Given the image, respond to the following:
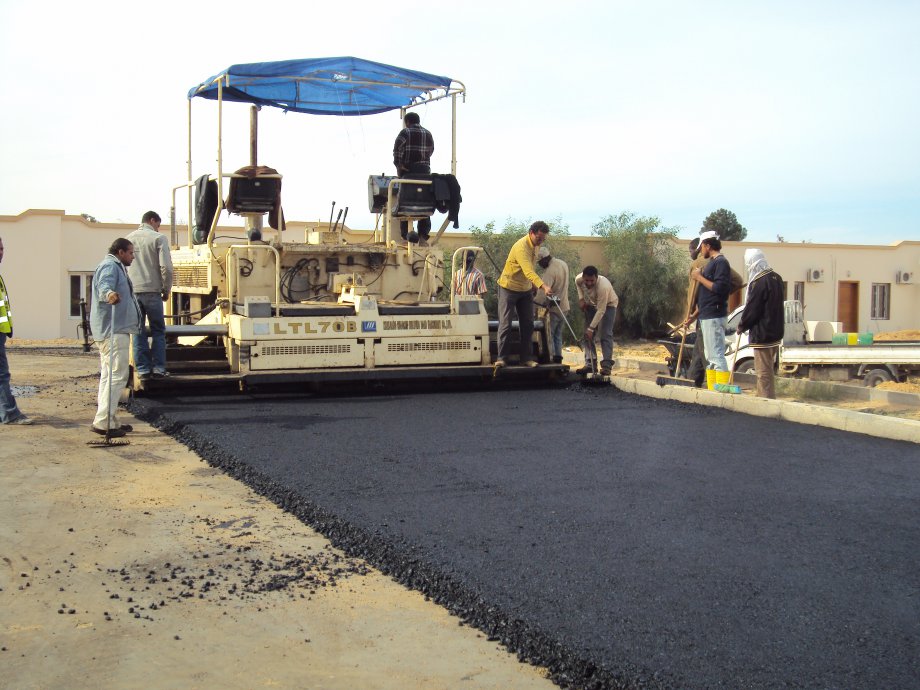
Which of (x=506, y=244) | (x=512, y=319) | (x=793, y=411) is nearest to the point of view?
(x=793, y=411)

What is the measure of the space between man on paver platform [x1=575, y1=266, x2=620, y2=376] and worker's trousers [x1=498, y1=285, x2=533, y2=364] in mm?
873

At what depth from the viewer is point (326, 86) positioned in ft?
36.9

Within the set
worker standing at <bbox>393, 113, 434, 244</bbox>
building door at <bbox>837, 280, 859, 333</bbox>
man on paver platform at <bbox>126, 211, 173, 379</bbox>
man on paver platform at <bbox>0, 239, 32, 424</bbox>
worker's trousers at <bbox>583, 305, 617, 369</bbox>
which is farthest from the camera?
building door at <bbox>837, 280, 859, 333</bbox>

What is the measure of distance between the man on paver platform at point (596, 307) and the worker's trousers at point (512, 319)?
87cm

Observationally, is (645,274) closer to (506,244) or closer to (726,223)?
(506,244)

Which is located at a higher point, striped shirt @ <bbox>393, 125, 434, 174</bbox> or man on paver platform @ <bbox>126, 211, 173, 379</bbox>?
striped shirt @ <bbox>393, 125, 434, 174</bbox>

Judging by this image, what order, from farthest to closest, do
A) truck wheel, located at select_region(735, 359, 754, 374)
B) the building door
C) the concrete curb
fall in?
the building door
truck wheel, located at select_region(735, 359, 754, 374)
the concrete curb

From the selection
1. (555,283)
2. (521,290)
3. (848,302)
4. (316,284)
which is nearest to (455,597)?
(521,290)

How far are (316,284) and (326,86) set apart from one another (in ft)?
8.47

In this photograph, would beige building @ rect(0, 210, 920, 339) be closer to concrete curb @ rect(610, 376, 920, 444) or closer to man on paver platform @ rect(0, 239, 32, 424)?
man on paver platform @ rect(0, 239, 32, 424)

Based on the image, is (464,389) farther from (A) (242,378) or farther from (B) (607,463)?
(B) (607,463)

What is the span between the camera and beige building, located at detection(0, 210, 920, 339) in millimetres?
23984

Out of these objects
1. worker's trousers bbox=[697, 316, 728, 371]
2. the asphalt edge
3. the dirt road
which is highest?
worker's trousers bbox=[697, 316, 728, 371]

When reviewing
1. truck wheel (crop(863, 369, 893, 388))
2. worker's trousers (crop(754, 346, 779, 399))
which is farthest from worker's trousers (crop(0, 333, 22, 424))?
truck wheel (crop(863, 369, 893, 388))
